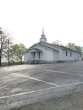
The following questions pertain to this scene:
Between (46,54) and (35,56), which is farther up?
(46,54)

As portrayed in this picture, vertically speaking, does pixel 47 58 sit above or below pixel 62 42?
below

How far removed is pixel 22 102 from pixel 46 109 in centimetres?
103

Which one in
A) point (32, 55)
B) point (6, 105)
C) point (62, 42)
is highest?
point (62, 42)

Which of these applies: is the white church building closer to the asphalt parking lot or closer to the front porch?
the front porch

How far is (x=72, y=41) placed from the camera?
74250 millimetres

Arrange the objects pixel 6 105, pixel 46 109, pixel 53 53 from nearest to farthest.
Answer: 1. pixel 46 109
2. pixel 6 105
3. pixel 53 53

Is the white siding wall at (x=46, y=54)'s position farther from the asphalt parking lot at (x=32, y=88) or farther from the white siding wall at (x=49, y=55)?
the asphalt parking lot at (x=32, y=88)

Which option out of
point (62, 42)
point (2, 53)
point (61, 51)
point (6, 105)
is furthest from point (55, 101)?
point (62, 42)

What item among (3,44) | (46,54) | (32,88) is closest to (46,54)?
(46,54)

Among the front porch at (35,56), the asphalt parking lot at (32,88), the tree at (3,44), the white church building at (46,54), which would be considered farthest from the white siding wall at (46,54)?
the asphalt parking lot at (32,88)

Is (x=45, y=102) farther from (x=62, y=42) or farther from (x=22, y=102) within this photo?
(x=62, y=42)

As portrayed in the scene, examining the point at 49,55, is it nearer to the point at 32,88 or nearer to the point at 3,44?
the point at 3,44

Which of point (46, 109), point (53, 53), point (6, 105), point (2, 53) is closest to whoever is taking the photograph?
point (46, 109)

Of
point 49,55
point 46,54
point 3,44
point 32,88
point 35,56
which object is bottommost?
point 32,88
